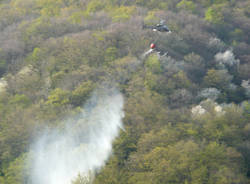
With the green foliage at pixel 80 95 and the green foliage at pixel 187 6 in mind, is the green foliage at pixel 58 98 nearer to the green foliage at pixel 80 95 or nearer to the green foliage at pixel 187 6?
the green foliage at pixel 80 95

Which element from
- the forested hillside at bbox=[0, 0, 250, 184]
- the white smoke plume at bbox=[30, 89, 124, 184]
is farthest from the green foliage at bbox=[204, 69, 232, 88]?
the white smoke plume at bbox=[30, 89, 124, 184]

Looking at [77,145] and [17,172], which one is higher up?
[77,145]

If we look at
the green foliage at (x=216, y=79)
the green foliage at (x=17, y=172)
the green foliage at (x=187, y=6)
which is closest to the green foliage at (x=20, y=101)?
the green foliage at (x=17, y=172)

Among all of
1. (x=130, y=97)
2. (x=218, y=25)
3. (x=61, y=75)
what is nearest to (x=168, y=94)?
(x=130, y=97)

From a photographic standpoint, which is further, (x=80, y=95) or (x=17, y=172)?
(x=80, y=95)

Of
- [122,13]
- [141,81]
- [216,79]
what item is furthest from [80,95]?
[122,13]

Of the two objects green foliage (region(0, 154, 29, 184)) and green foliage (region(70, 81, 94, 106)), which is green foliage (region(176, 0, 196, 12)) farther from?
green foliage (region(0, 154, 29, 184))

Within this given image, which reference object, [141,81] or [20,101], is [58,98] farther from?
[141,81]

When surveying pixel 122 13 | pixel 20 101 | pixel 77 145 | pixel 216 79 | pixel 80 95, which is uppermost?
pixel 80 95
